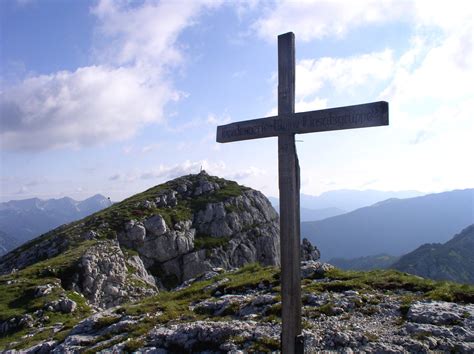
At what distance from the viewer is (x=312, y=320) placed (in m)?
14.5

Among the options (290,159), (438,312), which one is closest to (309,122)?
(290,159)

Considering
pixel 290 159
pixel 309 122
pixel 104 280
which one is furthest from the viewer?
pixel 104 280

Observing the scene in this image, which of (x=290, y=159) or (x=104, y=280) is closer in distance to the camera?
(x=290, y=159)

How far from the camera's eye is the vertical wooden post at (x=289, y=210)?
9.12 m

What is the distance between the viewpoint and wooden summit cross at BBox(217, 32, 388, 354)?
898 cm

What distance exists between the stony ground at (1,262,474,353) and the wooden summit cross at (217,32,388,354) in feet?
12.9

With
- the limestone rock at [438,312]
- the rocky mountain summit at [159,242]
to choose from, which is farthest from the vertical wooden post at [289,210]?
the rocky mountain summit at [159,242]

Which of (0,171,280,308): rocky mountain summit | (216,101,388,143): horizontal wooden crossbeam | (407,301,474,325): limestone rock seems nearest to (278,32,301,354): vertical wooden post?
(216,101,388,143): horizontal wooden crossbeam

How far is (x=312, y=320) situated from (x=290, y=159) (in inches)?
311

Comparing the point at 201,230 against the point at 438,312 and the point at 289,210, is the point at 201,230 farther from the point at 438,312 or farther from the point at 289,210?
the point at 289,210

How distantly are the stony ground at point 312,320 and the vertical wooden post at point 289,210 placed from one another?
3769 millimetres

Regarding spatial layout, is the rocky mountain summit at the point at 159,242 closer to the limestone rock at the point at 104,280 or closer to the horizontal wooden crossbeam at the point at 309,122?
the limestone rock at the point at 104,280

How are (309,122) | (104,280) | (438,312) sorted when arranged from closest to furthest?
1. (309,122)
2. (438,312)
3. (104,280)

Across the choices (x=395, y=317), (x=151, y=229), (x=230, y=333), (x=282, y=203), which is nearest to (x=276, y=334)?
(x=230, y=333)
